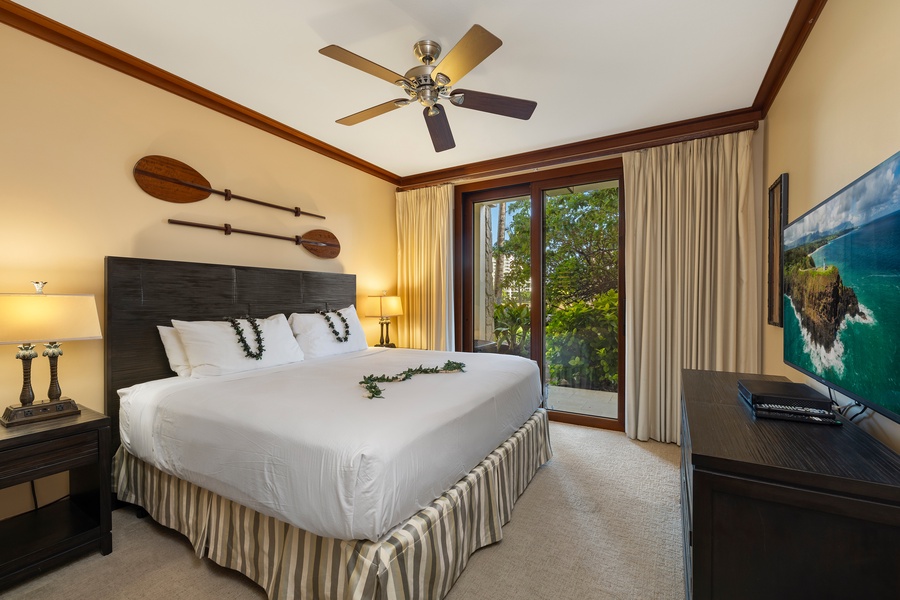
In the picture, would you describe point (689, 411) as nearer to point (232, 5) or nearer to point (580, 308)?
point (580, 308)

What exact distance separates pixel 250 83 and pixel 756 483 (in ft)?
11.3

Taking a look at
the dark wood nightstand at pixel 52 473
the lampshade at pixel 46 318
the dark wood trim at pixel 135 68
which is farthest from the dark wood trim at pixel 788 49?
the dark wood nightstand at pixel 52 473

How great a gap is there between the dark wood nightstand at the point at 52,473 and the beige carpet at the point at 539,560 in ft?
0.34

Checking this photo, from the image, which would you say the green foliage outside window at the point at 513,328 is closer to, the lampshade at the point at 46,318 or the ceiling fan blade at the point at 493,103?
the ceiling fan blade at the point at 493,103

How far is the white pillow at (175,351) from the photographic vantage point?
2.48m

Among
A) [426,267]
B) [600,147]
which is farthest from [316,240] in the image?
[600,147]

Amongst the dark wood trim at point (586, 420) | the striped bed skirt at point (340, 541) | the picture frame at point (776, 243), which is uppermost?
the picture frame at point (776, 243)

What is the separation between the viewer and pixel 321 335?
3.35 metres

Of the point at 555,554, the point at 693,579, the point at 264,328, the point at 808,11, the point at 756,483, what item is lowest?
the point at 555,554

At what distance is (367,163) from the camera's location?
4363 millimetres

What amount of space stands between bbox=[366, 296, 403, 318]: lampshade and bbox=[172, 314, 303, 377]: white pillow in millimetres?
1434

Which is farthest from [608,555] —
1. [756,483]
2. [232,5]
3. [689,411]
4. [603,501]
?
[232,5]

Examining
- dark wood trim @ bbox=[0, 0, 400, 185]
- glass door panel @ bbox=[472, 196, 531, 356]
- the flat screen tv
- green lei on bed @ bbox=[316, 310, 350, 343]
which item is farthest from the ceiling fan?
glass door panel @ bbox=[472, 196, 531, 356]

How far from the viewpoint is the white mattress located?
1.35 m
